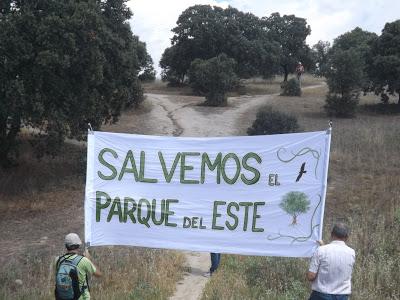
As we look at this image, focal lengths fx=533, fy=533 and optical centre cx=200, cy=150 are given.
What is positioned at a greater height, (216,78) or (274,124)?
(216,78)

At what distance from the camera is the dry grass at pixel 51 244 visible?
332 inches

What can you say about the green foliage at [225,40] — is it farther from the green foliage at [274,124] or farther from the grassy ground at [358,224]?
the green foliage at [274,124]

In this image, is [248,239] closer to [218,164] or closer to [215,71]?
[218,164]

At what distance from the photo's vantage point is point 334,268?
19.0 feet

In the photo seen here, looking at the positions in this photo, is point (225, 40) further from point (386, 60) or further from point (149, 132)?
point (149, 132)

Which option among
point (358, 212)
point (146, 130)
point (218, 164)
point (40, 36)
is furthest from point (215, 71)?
point (218, 164)

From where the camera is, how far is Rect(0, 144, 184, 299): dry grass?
8.43m

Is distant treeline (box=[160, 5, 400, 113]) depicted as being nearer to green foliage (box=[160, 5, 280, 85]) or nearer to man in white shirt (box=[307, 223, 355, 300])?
green foliage (box=[160, 5, 280, 85])

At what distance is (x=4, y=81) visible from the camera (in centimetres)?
1580

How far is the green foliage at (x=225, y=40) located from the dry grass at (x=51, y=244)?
2661 cm

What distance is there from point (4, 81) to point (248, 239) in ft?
37.0

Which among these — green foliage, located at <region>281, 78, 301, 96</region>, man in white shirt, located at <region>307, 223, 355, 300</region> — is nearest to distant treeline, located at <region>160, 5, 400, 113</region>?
green foliage, located at <region>281, 78, 301, 96</region>

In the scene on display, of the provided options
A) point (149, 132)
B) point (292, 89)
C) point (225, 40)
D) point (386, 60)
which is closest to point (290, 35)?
point (225, 40)

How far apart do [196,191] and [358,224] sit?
18.8 feet
